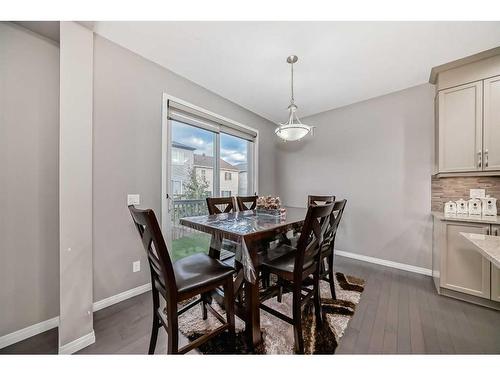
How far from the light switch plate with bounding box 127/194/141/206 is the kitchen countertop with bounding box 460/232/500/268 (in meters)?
2.56

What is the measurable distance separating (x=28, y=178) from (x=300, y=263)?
2.19 metres

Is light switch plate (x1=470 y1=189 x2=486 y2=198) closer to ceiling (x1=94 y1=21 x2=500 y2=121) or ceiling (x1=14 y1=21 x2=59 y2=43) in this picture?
ceiling (x1=94 y1=21 x2=500 y2=121)

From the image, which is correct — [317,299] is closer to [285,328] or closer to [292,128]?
[285,328]

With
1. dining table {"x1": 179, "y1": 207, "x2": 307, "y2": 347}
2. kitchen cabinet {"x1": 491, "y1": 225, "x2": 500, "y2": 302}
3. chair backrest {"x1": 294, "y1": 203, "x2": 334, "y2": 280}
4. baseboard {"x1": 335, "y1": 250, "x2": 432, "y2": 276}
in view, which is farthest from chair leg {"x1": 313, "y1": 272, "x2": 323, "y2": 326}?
baseboard {"x1": 335, "y1": 250, "x2": 432, "y2": 276}

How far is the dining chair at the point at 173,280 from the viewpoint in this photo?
1019mm

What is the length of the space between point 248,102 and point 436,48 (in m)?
2.27

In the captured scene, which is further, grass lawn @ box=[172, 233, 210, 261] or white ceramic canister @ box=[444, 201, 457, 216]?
grass lawn @ box=[172, 233, 210, 261]

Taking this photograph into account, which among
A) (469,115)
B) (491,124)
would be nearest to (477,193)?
(491,124)

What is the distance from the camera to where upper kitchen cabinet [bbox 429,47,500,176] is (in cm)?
193

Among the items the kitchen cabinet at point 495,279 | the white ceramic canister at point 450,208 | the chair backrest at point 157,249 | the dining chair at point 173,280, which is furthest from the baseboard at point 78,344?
the white ceramic canister at point 450,208

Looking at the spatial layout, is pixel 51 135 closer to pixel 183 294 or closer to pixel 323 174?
pixel 183 294

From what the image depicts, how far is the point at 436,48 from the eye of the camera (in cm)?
189

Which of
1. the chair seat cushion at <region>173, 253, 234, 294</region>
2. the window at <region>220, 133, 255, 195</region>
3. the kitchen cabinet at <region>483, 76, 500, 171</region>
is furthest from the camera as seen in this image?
the window at <region>220, 133, 255, 195</region>

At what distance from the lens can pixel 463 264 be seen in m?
1.91
